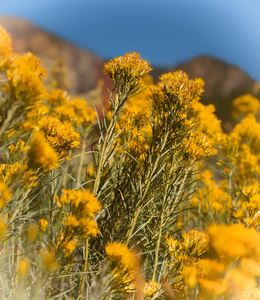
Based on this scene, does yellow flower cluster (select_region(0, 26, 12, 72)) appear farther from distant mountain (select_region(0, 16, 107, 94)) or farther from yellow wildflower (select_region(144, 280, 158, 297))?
distant mountain (select_region(0, 16, 107, 94))

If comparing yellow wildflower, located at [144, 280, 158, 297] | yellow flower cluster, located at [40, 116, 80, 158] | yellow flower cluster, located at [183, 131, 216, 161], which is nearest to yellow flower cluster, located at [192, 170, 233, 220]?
yellow flower cluster, located at [183, 131, 216, 161]

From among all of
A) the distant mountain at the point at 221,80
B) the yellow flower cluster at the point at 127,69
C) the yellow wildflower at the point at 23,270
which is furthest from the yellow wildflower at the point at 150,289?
the distant mountain at the point at 221,80

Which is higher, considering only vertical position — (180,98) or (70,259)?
(180,98)

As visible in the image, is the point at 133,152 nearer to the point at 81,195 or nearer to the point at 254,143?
the point at 81,195

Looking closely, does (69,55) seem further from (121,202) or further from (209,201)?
(121,202)

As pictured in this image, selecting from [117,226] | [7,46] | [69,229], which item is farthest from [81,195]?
A: [117,226]

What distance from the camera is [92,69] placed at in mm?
1326

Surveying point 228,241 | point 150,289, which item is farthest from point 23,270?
point 228,241

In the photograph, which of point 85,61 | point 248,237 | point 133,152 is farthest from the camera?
point 85,61

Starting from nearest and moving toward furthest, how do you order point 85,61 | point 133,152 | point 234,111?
point 133,152
point 85,61
point 234,111

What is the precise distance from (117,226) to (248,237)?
0.40m

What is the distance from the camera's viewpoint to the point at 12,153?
56cm

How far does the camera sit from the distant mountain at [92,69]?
1.25 metres

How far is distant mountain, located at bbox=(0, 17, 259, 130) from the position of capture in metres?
1.25
